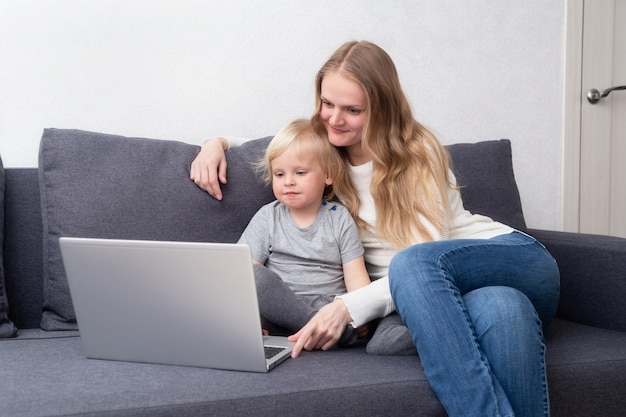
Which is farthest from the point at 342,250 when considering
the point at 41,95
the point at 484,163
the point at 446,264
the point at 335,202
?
the point at 41,95

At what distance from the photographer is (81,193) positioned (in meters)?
1.72

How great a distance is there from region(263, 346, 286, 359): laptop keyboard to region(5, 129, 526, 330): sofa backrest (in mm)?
424

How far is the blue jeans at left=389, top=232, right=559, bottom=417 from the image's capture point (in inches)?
50.4

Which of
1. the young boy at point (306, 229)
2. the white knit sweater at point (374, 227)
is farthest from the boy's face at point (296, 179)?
the white knit sweater at point (374, 227)

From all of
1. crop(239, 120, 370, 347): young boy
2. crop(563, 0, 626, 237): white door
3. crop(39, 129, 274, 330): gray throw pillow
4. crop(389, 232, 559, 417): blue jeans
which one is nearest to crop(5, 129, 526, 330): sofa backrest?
crop(39, 129, 274, 330): gray throw pillow

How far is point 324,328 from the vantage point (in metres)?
1.47

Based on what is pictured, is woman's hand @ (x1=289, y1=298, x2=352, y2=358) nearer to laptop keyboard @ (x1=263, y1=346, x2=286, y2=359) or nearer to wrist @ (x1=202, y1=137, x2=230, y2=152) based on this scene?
laptop keyboard @ (x1=263, y1=346, x2=286, y2=359)

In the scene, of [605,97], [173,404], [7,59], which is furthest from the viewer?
[605,97]

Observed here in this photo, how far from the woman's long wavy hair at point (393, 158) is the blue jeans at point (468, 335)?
19cm

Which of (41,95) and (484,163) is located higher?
(41,95)

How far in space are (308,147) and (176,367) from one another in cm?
63

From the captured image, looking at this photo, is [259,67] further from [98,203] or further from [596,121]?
[596,121]

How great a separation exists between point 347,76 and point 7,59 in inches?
36.7

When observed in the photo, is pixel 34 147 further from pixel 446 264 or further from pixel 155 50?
pixel 446 264
